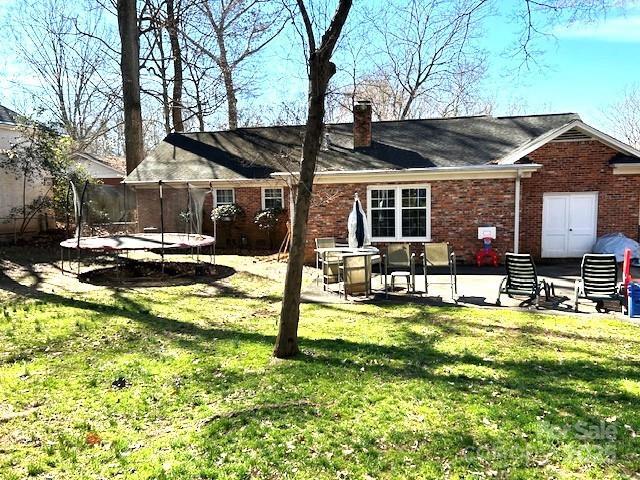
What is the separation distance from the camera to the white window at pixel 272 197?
1752 cm

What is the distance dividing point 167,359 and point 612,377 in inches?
207

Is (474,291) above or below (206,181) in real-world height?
below

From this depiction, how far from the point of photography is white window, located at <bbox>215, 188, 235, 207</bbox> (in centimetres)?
1814

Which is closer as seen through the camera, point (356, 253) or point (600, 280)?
point (600, 280)

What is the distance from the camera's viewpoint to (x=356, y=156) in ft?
53.1

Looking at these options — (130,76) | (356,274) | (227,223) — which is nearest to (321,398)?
(356,274)

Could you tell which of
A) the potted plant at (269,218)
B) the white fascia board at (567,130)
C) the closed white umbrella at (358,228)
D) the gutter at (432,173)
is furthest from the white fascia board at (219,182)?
the white fascia board at (567,130)

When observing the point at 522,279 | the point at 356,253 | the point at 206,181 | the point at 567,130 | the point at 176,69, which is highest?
the point at 176,69

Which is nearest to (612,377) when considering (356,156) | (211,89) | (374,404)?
(374,404)

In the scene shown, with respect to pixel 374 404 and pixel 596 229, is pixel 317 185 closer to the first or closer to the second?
pixel 596 229

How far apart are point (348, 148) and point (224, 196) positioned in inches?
205

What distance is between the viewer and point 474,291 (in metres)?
10.3

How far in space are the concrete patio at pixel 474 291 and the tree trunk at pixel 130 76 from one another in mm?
13068

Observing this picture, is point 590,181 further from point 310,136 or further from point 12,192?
point 12,192
